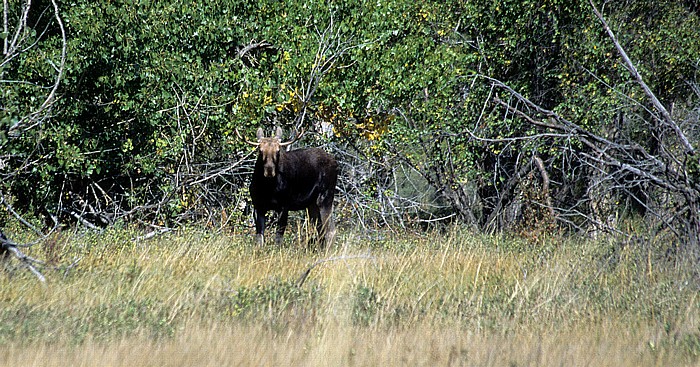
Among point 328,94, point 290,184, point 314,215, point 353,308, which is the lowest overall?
point 314,215

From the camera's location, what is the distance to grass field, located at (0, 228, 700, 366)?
18.9 ft

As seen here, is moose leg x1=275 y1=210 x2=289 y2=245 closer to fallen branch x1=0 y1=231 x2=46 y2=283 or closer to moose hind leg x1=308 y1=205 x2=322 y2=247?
moose hind leg x1=308 y1=205 x2=322 y2=247

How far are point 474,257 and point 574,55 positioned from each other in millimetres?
5505

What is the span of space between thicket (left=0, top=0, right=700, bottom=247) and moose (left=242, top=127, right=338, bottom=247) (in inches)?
26.8

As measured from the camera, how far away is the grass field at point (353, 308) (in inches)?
227

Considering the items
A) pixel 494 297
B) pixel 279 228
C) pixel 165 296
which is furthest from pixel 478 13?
pixel 165 296

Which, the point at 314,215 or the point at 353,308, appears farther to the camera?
the point at 314,215

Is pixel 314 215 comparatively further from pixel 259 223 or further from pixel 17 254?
pixel 17 254

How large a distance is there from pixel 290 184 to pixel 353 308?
218 inches

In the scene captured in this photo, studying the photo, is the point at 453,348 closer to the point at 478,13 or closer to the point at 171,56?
the point at 171,56

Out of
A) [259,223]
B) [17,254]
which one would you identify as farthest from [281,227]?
[17,254]

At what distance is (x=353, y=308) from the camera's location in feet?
22.6

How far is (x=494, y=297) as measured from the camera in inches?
295

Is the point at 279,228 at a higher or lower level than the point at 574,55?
lower
